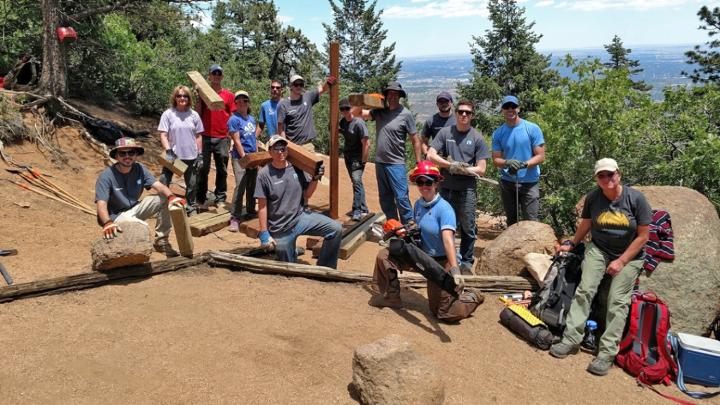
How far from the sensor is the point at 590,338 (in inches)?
198

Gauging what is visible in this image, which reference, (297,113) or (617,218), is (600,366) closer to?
(617,218)

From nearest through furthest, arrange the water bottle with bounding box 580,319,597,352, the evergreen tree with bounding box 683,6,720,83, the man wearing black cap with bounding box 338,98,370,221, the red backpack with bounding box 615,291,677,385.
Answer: the red backpack with bounding box 615,291,677,385
the water bottle with bounding box 580,319,597,352
the man wearing black cap with bounding box 338,98,370,221
the evergreen tree with bounding box 683,6,720,83

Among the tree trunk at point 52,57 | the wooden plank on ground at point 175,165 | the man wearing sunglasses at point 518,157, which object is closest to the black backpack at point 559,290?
the man wearing sunglasses at point 518,157

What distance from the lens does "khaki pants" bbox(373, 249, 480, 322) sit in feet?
17.0

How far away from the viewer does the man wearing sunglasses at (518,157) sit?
6.41 metres

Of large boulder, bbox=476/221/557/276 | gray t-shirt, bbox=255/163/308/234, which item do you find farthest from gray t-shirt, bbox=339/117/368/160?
large boulder, bbox=476/221/557/276

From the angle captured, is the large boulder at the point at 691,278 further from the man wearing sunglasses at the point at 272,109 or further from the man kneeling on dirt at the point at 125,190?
the man wearing sunglasses at the point at 272,109

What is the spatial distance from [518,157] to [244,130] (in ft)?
13.0

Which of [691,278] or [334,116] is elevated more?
[334,116]

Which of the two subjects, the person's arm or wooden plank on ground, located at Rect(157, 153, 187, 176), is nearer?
the person's arm

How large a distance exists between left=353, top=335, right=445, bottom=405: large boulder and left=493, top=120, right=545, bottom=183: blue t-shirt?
3.48 metres

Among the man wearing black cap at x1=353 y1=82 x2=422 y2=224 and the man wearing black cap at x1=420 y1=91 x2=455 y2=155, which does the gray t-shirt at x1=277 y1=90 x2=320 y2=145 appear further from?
the man wearing black cap at x1=420 y1=91 x2=455 y2=155

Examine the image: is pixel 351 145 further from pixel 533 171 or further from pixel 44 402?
pixel 44 402

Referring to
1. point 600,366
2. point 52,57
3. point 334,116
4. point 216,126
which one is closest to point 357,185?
point 334,116
